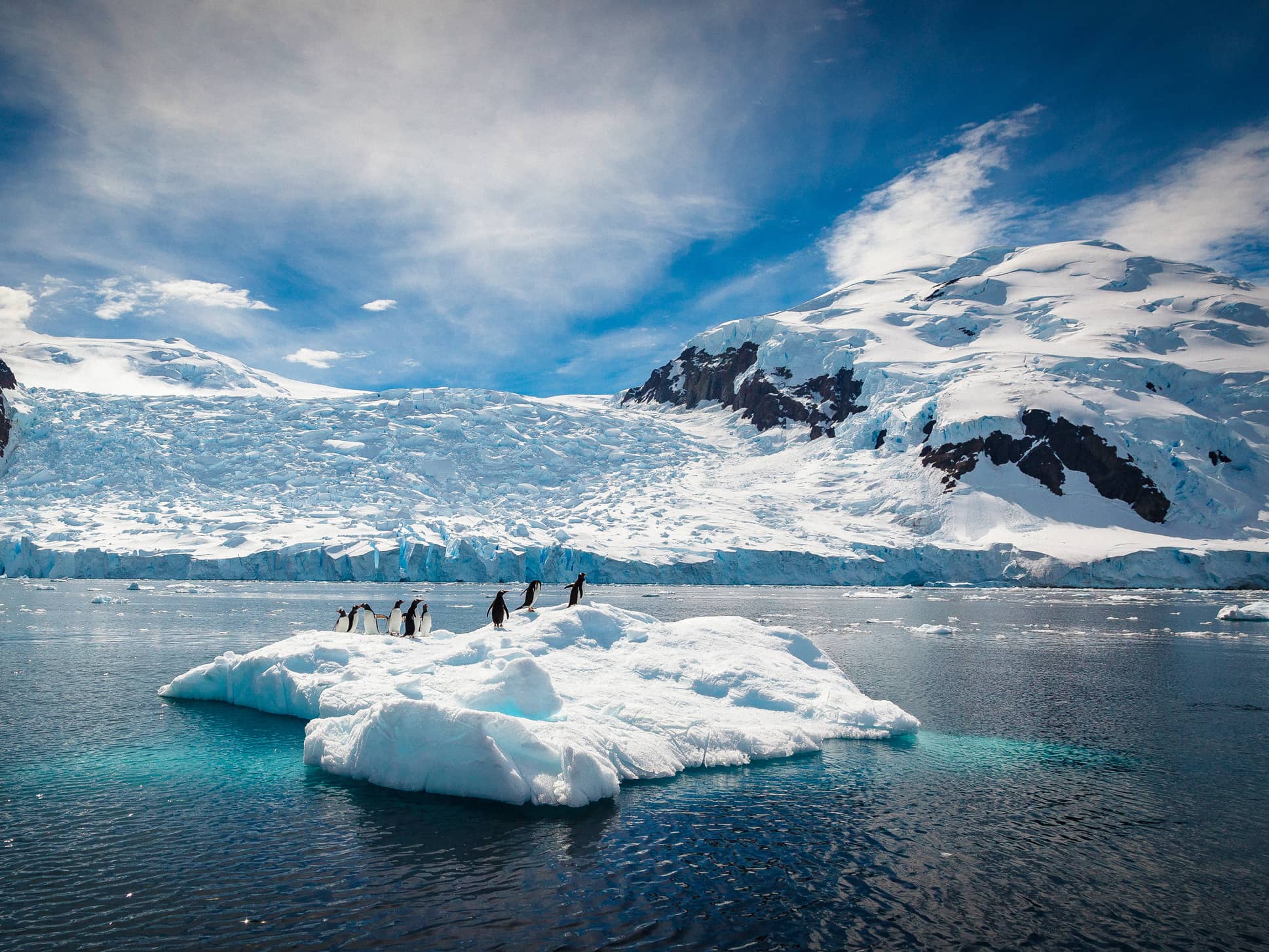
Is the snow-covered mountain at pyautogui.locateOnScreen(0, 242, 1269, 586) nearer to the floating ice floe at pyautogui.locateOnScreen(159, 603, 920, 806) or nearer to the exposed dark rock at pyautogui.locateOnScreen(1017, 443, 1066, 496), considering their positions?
the exposed dark rock at pyautogui.locateOnScreen(1017, 443, 1066, 496)

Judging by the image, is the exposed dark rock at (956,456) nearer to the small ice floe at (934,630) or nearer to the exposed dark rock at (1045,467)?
the exposed dark rock at (1045,467)

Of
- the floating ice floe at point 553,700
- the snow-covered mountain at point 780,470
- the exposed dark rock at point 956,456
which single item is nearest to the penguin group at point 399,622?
the floating ice floe at point 553,700

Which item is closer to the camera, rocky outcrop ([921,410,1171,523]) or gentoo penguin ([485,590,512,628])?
gentoo penguin ([485,590,512,628])

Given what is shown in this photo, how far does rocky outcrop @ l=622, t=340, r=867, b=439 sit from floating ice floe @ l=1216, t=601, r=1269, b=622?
6326 centimetres

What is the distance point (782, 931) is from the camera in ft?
23.6

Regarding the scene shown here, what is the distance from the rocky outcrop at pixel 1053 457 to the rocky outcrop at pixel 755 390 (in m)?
20.9

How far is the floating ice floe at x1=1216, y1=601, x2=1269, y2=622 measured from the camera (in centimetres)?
4150

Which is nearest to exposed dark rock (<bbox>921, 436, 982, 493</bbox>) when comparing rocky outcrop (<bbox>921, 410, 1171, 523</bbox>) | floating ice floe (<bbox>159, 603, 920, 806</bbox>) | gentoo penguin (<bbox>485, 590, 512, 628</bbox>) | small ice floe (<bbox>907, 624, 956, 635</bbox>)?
rocky outcrop (<bbox>921, 410, 1171, 523</bbox>)

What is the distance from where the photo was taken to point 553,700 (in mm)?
13031

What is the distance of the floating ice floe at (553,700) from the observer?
36.5 feet

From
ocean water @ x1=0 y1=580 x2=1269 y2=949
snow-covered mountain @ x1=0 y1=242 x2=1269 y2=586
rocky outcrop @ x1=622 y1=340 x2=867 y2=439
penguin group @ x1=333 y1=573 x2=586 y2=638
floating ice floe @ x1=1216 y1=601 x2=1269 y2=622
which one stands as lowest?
ocean water @ x1=0 y1=580 x2=1269 y2=949

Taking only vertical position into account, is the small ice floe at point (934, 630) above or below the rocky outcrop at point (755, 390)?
below

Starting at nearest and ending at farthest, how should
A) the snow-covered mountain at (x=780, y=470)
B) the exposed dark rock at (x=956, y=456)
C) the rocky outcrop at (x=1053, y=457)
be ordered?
the snow-covered mountain at (x=780, y=470) → the rocky outcrop at (x=1053, y=457) → the exposed dark rock at (x=956, y=456)

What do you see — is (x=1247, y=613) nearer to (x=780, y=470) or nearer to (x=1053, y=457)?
(x=1053, y=457)
